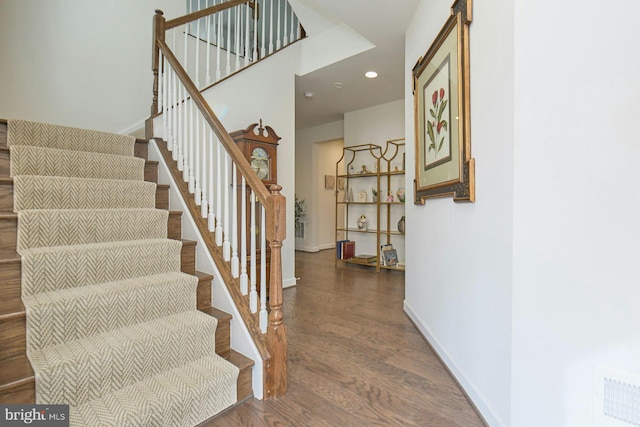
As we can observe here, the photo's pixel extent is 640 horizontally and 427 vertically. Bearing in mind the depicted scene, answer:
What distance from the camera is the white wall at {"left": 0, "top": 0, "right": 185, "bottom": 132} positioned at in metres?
2.77

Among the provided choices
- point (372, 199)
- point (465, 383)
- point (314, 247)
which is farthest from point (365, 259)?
point (465, 383)

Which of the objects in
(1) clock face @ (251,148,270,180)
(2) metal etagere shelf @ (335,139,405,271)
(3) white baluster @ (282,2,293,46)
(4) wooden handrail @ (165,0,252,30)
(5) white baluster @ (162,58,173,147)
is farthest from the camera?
(2) metal etagere shelf @ (335,139,405,271)

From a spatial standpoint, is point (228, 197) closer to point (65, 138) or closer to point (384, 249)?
point (65, 138)

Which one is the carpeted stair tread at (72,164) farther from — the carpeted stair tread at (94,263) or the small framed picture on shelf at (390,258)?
the small framed picture on shelf at (390,258)

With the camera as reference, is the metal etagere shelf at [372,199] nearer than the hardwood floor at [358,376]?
No

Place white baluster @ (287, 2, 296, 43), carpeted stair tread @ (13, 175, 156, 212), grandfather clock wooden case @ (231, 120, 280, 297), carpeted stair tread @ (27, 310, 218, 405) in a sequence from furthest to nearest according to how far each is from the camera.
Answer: white baluster @ (287, 2, 296, 43) < grandfather clock wooden case @ (231, 120, 280, 297) < carpeted stair tread @ (13, 175, 156, 212) < carpeted stair tread @ (27, 310, 218, 405)

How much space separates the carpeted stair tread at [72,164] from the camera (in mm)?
1774

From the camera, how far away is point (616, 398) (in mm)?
1025

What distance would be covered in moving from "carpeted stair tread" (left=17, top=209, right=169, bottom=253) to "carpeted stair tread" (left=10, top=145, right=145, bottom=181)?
0.44 meters

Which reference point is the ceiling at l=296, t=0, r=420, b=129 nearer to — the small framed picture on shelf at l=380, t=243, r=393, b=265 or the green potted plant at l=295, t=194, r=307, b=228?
the green potted plant at l=295, t=194, r=307, b=228

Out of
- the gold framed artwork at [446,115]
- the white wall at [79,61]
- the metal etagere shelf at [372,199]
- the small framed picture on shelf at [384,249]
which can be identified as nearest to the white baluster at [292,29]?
the white wall at [79,61]

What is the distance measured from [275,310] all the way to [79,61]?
3.32 m

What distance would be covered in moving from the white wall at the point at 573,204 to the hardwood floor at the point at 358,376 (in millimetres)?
455

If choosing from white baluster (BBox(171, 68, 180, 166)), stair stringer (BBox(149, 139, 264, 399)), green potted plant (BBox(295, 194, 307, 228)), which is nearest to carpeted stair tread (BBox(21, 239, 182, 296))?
stair stringer (BBox(149, 139, 264, 399))
